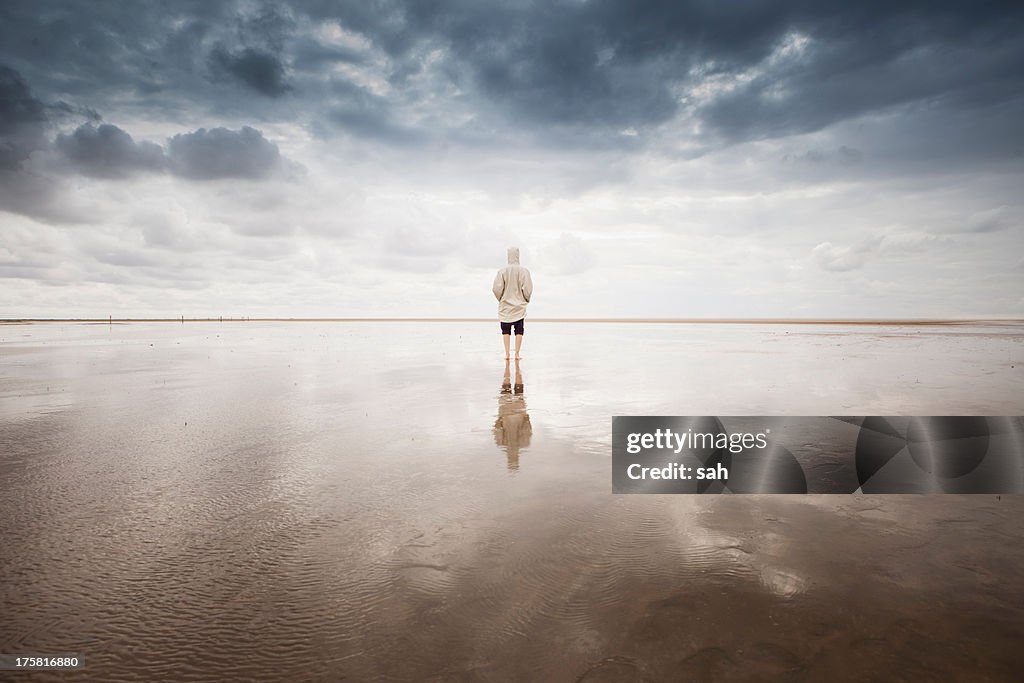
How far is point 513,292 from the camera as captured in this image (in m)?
13.3

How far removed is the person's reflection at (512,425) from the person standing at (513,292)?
3228 millimetres

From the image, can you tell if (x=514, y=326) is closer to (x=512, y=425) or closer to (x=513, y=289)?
(x=513, y=289)

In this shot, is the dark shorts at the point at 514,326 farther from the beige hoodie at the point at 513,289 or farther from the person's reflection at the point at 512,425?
the person's reflection at the point at 512,425

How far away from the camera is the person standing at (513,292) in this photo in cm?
1318

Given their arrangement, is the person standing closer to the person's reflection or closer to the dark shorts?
the dark shorts

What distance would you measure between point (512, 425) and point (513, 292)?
6659mm

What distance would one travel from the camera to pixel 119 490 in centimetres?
438

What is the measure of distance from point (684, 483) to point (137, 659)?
13.7 ft

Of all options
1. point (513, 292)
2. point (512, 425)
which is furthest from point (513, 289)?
point (512, 425)

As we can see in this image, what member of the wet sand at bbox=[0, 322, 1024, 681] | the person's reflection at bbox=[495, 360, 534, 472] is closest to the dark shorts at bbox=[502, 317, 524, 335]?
the person's reflection at bbox=[495, 360, 534, 472]

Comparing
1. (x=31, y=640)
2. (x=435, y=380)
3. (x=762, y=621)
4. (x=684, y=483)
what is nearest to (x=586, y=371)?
(x=435, y=380)

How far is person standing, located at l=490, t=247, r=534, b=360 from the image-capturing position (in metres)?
13.2

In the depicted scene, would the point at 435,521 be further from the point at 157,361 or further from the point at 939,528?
the point at 157,361

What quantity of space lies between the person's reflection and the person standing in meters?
3.23
